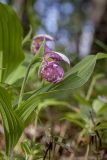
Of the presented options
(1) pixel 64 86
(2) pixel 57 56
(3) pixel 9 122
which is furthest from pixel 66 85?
(3) pixel 9 122

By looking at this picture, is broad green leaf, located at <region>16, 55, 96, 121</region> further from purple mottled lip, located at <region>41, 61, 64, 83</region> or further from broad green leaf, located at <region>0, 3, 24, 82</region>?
broad green leaf, located at <region>0, 3, 24, 82</region>

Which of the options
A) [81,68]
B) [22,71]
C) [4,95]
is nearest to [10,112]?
[4,95]

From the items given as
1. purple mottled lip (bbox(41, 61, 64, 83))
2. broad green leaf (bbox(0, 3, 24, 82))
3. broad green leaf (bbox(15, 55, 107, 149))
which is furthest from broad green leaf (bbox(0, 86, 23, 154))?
broad green leaf (bbox(0, 3, 24, 82))

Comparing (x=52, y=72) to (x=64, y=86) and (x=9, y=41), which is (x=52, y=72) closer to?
(x=64, y=86)

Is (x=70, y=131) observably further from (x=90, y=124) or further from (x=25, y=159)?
(x=25, y=159)

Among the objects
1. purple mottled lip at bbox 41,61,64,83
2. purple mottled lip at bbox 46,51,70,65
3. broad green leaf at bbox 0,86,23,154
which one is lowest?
broad green leaf at bbox 0,86,23,154
